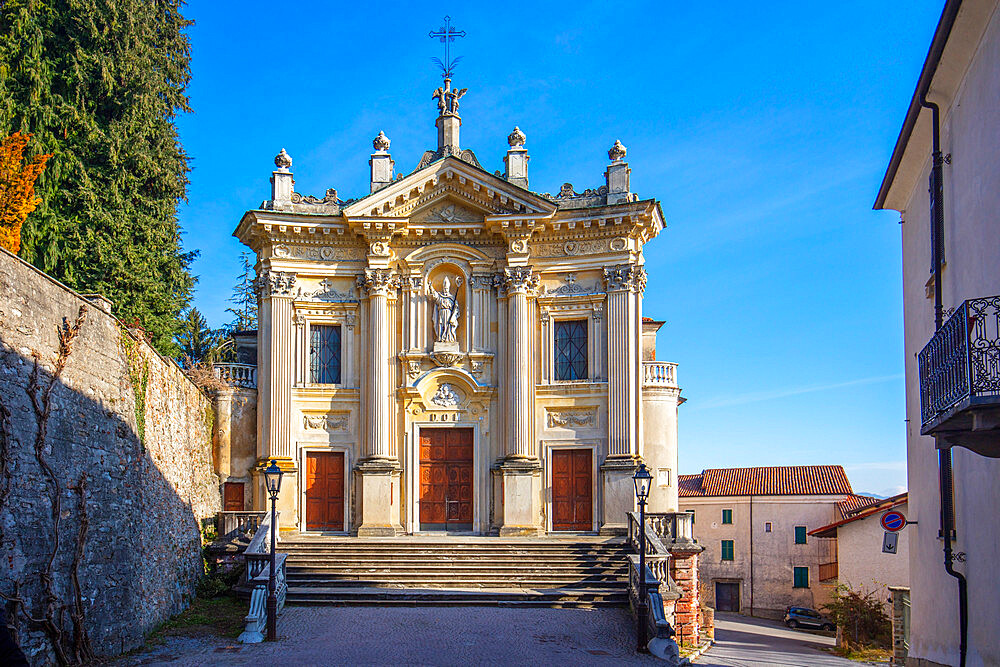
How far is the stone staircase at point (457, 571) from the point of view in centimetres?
1861

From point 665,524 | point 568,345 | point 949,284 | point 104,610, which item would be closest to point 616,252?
point 568,345

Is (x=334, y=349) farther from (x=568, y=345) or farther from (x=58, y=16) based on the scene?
(x=58, y=16)

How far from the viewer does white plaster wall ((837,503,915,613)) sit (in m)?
34.7

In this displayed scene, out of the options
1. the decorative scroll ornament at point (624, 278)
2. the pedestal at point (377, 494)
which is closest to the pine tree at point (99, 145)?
the pedestal at point (377, 494)

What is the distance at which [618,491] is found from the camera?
2330 cm

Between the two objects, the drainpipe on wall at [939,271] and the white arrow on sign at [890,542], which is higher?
the drainpipe on wall at [939,271]

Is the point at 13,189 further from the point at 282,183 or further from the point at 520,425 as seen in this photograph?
the point at 520,425

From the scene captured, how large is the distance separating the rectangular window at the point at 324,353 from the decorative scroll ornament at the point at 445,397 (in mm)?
2604

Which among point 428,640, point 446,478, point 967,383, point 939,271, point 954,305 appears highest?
point 939,271

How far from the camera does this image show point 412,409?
24.7 metres

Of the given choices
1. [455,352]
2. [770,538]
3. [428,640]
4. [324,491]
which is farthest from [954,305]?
[770,538]

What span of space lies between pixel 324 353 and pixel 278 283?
2.16m

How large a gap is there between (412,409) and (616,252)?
258 inches

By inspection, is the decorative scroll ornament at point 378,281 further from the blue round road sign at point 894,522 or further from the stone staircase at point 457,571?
the blue round road sign at point 894,522
